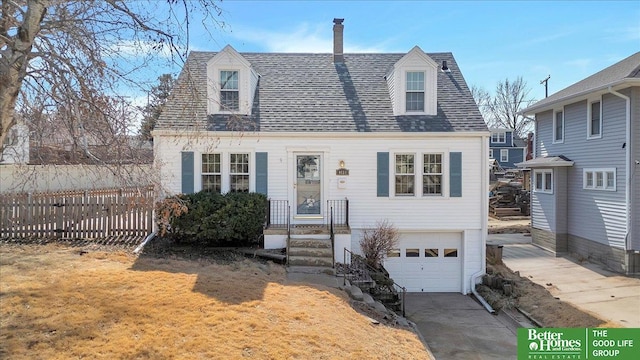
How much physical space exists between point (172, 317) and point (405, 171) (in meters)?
8.68

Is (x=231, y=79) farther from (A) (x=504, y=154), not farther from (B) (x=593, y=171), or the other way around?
(A) (x=504, y=154)

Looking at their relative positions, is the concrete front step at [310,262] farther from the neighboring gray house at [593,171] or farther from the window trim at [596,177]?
the window trim at [596,177]

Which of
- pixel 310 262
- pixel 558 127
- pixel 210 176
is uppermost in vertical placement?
pixel 558 127

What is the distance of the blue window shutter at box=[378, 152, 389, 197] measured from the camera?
12.6m

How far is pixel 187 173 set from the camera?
488 inches

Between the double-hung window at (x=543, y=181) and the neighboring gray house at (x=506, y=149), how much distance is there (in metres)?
28.1

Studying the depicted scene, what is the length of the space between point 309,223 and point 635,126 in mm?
10764

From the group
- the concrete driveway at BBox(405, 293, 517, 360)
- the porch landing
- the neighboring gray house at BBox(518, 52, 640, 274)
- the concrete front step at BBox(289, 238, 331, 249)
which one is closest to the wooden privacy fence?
the porch landing

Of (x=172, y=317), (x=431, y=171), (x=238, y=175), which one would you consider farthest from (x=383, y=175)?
(x=172, y=317)

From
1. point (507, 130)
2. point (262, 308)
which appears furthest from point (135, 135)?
point (507, 130)

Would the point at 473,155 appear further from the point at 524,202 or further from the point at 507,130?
the point at 507,130

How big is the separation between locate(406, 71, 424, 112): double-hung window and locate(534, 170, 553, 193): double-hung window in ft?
26.5

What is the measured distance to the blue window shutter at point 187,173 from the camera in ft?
40.6

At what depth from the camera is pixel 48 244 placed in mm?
10758
